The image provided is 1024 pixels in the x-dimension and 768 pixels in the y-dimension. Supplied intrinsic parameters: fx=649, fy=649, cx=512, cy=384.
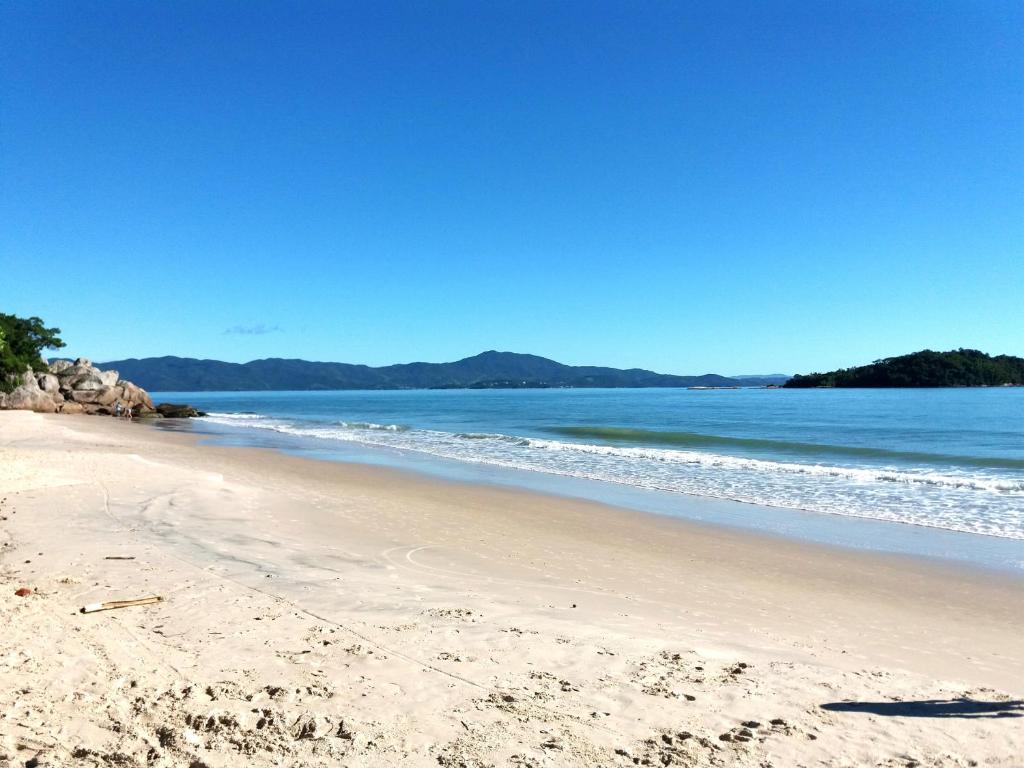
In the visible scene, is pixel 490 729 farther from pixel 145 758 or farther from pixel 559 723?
pixel 145 758

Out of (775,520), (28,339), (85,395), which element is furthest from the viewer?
(85,395)

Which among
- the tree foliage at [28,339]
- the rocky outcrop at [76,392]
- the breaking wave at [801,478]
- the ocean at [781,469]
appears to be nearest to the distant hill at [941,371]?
the ocean at [781,469]

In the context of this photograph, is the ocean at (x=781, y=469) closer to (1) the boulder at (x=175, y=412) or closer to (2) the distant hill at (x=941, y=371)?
(1) the boulder at (x=175, y=412)

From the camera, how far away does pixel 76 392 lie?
53156 millimetres

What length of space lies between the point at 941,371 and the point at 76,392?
155203 millimetres

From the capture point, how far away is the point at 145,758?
11.8 ft

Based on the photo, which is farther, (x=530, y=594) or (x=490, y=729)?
(x=530, y=594)

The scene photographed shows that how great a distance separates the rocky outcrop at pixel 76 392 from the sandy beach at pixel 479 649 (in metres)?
43.8

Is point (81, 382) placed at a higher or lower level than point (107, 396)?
higher

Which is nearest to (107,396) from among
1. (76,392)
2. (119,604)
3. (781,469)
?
(76,392)

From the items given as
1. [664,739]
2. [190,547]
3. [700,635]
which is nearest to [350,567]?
[190,547]

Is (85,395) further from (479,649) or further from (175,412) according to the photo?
(479,649)

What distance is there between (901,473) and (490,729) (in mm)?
21274

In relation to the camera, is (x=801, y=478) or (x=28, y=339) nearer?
(x=801, y=478)
